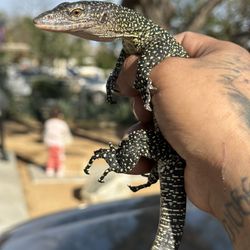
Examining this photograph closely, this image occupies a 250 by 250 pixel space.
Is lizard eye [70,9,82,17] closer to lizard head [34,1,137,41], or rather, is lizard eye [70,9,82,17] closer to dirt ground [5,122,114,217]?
lizard head [34,1,137,41]

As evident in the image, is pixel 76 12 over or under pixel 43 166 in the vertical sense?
over

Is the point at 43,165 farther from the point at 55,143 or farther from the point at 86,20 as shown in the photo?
the point at 86,20

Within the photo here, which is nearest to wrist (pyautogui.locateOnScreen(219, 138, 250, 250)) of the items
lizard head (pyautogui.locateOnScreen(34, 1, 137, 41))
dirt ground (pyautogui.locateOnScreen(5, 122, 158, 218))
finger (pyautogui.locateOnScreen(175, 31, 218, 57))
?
finger (pyautogui.locateOnScreen(175, 31, 218, 57))

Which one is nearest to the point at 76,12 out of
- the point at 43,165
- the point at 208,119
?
the point at 208,119

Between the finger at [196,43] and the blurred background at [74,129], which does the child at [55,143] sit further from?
the finger at [196,43]

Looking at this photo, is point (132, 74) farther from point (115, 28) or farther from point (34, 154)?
point (34, 154)

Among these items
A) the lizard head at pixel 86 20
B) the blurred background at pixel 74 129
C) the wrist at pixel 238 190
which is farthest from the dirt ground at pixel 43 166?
the wrist at pixel 238 190

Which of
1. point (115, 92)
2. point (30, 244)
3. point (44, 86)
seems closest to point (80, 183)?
point (30, 244)
